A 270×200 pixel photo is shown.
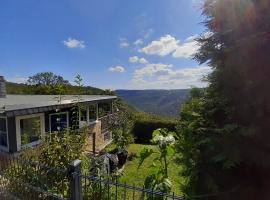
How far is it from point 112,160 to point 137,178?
4.26 feet

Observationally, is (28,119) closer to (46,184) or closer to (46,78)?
(46,184)

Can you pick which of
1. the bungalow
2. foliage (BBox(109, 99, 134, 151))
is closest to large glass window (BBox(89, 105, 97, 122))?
foliage (BBox(109, 99, 134, 151))

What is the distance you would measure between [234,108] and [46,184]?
3461 mm

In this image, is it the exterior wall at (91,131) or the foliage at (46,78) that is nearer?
the exterior wall at (91,131)

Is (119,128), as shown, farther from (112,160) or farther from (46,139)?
(46,139)

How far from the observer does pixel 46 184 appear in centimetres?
445

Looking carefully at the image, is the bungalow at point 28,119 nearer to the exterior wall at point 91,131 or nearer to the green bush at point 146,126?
the exterior wall at point 91,131

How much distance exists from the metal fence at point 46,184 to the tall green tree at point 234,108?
1.24m

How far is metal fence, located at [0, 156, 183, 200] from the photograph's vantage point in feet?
12.4

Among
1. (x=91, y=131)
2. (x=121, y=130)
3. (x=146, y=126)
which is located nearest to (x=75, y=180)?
(x=91, y=131)

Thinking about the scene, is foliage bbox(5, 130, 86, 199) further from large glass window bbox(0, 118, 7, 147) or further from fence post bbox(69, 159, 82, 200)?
large glass window bbox(0, 118, 7, 147)

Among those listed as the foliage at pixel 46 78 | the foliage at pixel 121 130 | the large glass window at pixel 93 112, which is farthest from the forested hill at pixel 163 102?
the foliage at pixel 46 78

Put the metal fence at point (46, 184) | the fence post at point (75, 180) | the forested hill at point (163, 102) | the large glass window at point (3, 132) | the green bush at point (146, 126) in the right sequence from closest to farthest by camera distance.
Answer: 1. the fence post at point (75, 180)
2. the metal fence at point (46, 184)
3. the forested hill at point (163, 102)
4. the large glass window at point (3, 132)
5. the green bush at point (146, 126)

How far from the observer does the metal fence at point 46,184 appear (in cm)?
378
